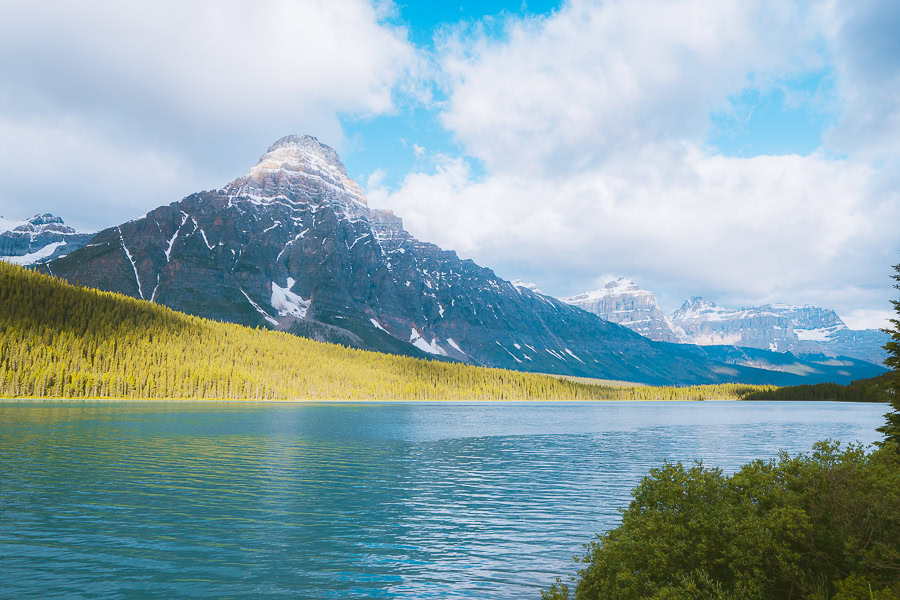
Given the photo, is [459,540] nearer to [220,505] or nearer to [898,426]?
[220,505]

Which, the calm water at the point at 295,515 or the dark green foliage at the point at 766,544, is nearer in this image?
the dark green foliage at the point at 766,544

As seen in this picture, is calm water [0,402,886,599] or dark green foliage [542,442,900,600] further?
calm water [0,402,886,599]

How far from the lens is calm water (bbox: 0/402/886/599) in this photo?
2275cm

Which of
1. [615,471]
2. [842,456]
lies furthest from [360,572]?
[615,471]

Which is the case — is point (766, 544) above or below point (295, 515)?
above

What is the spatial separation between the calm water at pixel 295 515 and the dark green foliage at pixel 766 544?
23.1 ft

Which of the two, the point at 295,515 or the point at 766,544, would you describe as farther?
the point at 295,515

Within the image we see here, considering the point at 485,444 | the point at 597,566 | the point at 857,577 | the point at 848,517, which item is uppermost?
the point at 848,517

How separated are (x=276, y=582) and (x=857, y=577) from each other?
19.2 m

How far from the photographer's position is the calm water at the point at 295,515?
74.6ft

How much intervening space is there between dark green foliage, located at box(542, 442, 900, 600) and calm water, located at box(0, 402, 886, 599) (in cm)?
704

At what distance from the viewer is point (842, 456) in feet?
65.2

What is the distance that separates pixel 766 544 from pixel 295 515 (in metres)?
26.8

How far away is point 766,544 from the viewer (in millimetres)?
14914
